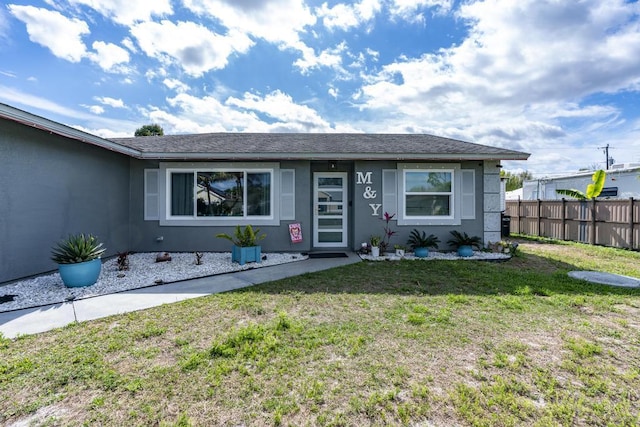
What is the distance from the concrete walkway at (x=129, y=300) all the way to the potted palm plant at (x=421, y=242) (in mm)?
2701

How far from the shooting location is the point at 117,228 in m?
7.39

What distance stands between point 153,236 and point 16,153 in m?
3.47

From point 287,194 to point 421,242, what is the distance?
3.94m

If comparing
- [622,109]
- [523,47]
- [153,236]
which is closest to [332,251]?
[153,236]

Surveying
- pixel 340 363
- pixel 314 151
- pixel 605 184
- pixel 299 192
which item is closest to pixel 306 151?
pixel 314 151

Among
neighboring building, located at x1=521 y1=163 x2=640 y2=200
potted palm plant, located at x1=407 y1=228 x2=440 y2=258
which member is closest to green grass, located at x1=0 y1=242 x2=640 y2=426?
potted palm plant, located at x1=407 y1=228 x2=440 y2=258

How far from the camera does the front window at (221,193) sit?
7.94 metres

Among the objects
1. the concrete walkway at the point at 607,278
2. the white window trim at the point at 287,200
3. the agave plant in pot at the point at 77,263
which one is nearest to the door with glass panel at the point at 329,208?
the white window trim at the point at 287,200

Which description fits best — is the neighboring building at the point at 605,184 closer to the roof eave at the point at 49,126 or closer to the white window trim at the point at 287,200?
the white window trim at the point at 287,200

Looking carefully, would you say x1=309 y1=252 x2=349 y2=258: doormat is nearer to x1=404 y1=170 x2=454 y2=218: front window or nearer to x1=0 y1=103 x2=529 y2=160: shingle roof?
x1=404 y1=170 x2=454 y2=218: front window

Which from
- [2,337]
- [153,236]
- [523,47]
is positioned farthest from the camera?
[523,47]

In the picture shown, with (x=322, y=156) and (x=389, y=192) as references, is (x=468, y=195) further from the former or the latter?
(x=322, y=156)

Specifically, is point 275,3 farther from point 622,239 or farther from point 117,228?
point 622,239

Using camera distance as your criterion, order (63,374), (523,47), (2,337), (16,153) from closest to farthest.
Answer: (63,374) < (2,337) < (16,153) < (523,47)
